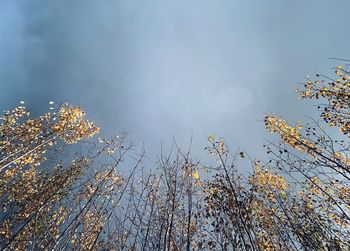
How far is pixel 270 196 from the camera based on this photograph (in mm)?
6773

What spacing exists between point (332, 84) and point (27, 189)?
32.5 ft

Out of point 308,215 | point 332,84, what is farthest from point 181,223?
point 332,84

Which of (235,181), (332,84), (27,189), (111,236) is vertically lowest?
(111,236)

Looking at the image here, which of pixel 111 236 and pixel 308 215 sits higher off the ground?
pixel 308 215

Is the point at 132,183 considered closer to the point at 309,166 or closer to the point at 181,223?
the point at 181,223

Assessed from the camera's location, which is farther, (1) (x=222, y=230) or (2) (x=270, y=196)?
(2) (x=270, y=196)

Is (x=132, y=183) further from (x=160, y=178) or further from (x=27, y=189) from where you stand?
(x=27, y=189)

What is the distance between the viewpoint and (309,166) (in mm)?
6051

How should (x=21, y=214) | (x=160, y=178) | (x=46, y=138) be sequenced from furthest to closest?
(x=46, y=138)
(x=21, y=214)
(x=160, y=178)

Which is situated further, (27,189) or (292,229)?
(27,189)

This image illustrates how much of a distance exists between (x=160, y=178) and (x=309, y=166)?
324cm

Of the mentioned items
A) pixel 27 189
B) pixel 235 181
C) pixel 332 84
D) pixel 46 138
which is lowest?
pixel 235 181

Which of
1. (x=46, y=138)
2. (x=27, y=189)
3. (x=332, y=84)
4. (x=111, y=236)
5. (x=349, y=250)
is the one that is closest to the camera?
(x=349, y=250)

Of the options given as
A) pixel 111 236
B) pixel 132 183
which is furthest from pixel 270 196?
pixel 111 236
